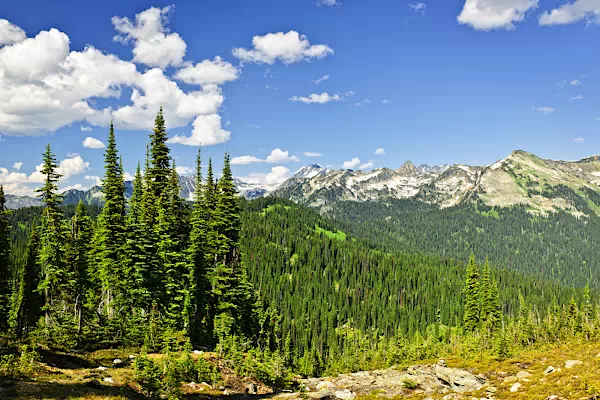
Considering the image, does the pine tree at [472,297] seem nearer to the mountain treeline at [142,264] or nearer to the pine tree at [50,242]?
the mountain treeline at [142,264]

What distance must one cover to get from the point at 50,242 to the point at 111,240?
5768 millimetres

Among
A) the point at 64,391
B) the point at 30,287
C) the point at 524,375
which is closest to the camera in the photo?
the point at 64,391

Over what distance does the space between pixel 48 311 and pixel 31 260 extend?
3888 cm

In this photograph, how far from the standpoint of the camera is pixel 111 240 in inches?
1559

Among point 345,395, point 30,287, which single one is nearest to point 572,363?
point 345,395

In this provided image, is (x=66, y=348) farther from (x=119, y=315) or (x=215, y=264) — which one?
(x=215, y=264)

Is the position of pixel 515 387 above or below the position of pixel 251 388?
above

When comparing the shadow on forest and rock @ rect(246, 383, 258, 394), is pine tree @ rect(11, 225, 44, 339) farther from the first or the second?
the shadow on forest

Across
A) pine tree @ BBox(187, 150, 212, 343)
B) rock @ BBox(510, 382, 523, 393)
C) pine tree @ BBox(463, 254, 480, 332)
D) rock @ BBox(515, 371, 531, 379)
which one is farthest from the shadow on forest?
pine tree @ BBox(463, 254, 480, 332)

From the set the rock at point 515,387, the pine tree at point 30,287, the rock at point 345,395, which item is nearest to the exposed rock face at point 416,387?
the rock at point 345,395

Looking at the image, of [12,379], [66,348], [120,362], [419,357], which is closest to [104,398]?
[12,379]

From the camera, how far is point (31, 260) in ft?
216

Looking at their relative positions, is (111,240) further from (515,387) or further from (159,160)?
(515,387)

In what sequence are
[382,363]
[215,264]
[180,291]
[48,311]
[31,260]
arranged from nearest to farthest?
[48,311] < [180,291] < [215,264] < [31,260] < [382,363]
